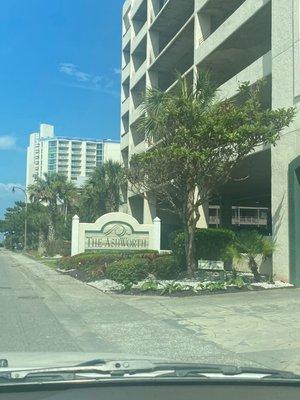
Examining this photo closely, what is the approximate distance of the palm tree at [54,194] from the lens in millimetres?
61375

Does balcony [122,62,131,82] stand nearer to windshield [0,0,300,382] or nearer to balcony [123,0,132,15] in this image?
balcony [123,0,132,15]

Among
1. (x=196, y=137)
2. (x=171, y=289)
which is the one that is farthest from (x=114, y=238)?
(x=171, y=289)

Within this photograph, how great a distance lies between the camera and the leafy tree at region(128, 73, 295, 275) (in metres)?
17.3

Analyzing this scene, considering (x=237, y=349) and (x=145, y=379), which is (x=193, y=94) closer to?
(x=237, y=349)

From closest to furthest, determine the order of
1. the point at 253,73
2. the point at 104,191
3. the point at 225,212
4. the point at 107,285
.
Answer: the point at 107,285 → the point at 253,73 → the point at 225,212 → the point at 104,191

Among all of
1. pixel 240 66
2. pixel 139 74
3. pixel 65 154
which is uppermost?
pixel 65 154

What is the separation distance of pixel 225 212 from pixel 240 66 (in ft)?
41.8

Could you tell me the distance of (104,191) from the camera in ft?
163

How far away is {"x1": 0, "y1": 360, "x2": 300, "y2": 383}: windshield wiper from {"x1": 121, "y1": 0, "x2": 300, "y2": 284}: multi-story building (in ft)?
48.5

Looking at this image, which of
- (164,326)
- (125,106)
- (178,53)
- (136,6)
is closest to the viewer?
(164,326)

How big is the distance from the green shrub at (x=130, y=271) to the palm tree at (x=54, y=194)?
132 feet

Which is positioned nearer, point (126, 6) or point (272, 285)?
point (272, 285)

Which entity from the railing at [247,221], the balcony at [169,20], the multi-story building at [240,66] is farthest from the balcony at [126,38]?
the railing at [247,221]

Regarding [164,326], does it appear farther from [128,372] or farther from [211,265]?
[211,265]
